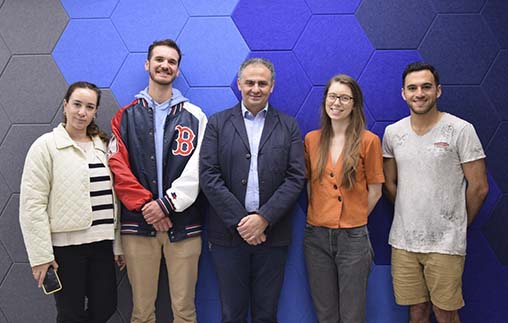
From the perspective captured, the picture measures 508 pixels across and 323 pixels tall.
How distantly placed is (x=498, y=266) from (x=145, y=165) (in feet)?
7.09

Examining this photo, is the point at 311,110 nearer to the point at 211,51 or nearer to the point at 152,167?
the point at 211,51

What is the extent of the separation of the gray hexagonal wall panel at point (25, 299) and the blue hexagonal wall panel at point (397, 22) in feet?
8.52

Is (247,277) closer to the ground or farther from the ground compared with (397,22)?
closer to the ground

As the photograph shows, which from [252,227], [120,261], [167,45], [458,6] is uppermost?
[458,6]

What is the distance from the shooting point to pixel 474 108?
2383 millimetres

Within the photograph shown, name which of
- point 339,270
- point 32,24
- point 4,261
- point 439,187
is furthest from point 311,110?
point 4,261

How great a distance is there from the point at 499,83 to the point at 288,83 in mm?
1262

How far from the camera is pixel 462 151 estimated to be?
6.69ft

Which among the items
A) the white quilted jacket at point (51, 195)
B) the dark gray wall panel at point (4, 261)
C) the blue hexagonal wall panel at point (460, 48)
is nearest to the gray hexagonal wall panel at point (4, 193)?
the dark gray wall panel at point (4, 261)

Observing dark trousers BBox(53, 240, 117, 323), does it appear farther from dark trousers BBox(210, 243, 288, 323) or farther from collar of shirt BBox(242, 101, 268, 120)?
collar of shirt BBox(242, 101, 268, 120)

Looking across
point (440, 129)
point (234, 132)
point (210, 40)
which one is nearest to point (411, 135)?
point (440, 129)

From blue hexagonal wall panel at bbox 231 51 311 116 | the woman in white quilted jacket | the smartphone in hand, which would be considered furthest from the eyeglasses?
the smartphone in hand

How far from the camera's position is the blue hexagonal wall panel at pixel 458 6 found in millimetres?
2408

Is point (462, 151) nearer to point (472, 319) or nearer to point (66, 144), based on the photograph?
point (472, 319)
